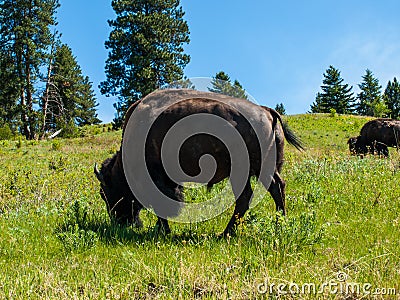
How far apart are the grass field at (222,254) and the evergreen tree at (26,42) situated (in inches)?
1422

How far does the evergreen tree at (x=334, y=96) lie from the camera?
81438 millimetres

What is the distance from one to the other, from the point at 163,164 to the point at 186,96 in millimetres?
1002

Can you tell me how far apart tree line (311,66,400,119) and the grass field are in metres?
73.6

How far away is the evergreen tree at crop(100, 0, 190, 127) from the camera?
3788cm

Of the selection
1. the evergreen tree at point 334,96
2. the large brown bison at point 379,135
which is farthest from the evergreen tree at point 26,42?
the evergreen tree at point 334,96

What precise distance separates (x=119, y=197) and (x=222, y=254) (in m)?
2.55

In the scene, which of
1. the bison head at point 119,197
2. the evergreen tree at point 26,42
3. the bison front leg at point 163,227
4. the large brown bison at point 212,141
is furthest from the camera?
the evergreen tree at point 26,42

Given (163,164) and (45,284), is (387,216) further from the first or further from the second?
(45,284)

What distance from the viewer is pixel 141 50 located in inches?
1518

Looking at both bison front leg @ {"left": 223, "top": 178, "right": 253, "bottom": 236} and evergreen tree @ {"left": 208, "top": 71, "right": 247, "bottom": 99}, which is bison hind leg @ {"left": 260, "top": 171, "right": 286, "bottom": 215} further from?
evergreen tree @ {"left": 208, "top": 71, "right": 247, "bottom": 99}

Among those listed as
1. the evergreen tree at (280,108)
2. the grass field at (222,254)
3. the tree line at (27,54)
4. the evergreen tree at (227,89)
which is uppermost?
the evergreen tree at (280,108)

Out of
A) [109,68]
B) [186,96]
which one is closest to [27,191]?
[186,96]

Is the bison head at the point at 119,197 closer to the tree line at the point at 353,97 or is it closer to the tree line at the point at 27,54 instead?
the tree line at the point at 27,54

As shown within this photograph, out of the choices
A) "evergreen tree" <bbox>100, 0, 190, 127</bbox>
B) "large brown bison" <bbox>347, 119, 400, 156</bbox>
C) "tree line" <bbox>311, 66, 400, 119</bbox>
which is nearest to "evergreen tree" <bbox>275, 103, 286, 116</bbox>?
"tree line" <bbox>311, 66, 400, 119</bbox>
